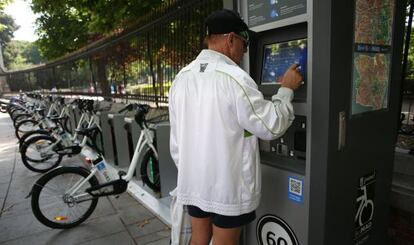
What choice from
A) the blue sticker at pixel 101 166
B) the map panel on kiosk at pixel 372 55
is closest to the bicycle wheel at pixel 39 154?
the blue sticker at pixel 101 166

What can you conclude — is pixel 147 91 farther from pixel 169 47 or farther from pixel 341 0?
pixel 341 0

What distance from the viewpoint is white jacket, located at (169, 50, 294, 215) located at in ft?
4.92

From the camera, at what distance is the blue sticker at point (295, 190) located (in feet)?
5.85

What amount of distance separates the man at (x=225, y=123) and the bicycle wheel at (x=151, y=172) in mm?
2312

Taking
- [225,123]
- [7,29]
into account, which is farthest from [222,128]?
[7,29]

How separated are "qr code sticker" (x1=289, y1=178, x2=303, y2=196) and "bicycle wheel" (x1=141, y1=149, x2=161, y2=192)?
97.4 inches

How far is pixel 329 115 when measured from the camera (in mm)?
1555

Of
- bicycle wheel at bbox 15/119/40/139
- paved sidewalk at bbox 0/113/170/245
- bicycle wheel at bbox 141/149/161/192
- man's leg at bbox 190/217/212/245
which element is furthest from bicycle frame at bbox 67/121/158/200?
bicycle wheel at bbox 15/119/40/139

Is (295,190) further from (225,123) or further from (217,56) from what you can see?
(217,56)

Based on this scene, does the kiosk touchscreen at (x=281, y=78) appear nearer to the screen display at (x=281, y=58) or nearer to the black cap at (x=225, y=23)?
the screen display at (x=281, y=58)

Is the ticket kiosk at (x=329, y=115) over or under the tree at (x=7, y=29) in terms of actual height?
under

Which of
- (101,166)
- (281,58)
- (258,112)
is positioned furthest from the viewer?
(101,166)

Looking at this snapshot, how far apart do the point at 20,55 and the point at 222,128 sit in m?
72.1

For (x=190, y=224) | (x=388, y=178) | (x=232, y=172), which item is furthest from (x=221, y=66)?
(x=388, y=178)
